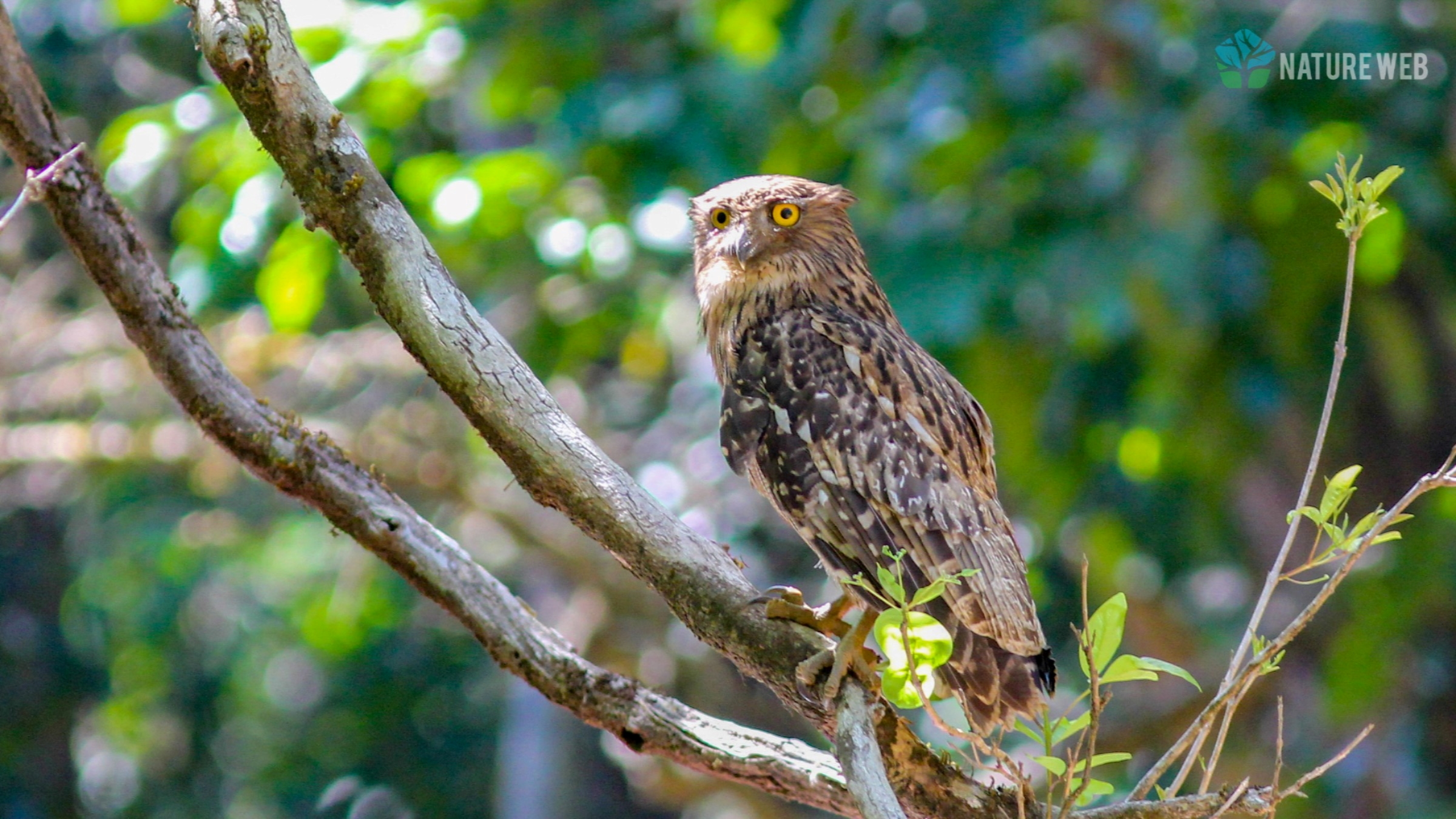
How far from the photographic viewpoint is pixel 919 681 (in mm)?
2049

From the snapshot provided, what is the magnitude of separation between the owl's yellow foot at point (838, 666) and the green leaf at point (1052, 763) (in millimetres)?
431

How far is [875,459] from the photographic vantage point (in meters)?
3.24

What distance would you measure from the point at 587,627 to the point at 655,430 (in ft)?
5.17

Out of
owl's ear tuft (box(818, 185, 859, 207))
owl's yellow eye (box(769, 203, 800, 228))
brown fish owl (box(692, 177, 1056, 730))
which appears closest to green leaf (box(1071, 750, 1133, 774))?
brown fish owl (box(692, 177, 1056, 730))

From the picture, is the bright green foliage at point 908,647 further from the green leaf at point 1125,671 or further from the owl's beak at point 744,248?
the owl's beak at point 744,248

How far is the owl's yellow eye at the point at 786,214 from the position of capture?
3.72m

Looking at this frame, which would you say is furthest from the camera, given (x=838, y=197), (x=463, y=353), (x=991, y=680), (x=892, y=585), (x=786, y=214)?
(x=838, y=197)

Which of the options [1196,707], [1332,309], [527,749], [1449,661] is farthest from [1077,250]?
[527,749]

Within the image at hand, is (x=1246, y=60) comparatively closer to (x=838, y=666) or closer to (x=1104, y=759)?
(x=838, y=666)

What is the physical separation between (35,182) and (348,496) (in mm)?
756

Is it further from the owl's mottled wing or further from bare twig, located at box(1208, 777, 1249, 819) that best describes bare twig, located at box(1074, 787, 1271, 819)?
the owl's mottled wing

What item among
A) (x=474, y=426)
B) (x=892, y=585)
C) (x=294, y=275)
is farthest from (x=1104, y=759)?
(x=294, y=275)

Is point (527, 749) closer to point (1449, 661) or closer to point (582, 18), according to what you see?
point (582, 18)

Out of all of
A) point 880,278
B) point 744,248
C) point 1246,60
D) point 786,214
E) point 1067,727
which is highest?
point 1246,60
